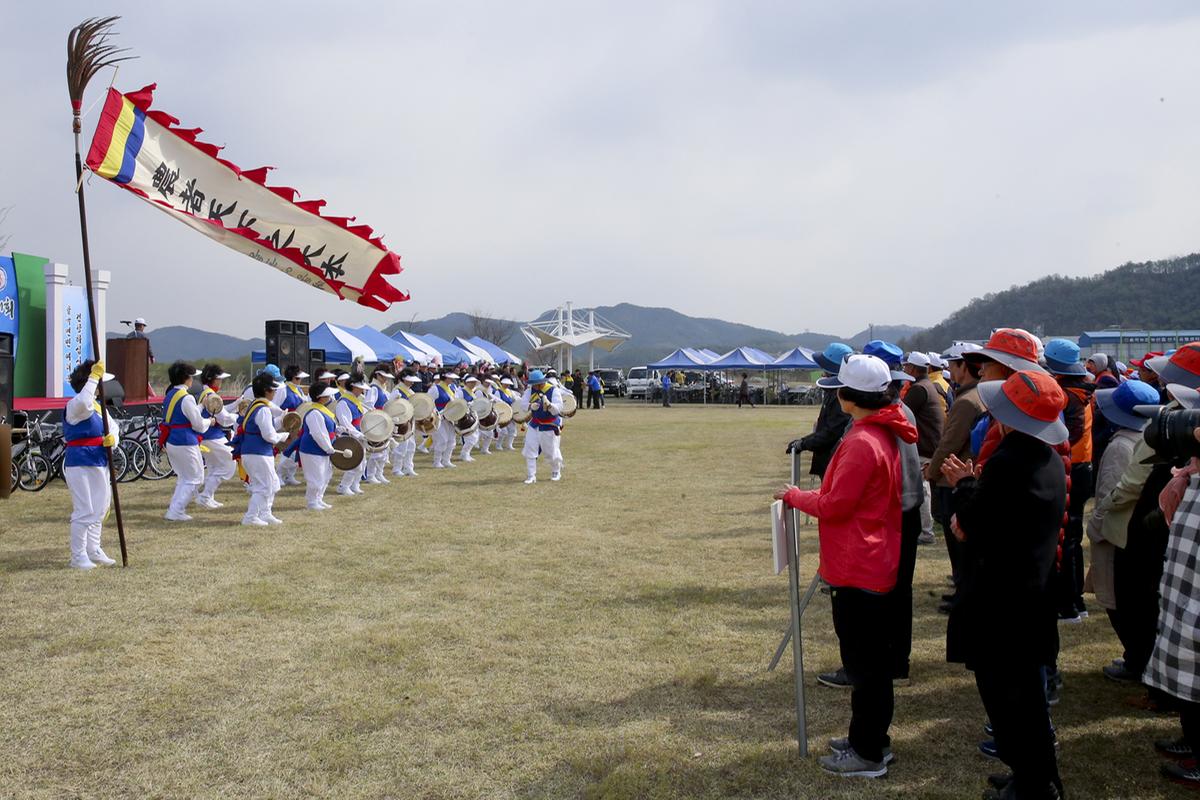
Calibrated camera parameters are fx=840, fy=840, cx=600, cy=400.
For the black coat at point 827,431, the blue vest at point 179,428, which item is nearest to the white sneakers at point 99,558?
the blue vest at point 179,428

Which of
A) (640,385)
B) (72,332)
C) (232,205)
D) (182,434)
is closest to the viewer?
(232,205)

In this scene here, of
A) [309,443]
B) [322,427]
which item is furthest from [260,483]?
[322,427]

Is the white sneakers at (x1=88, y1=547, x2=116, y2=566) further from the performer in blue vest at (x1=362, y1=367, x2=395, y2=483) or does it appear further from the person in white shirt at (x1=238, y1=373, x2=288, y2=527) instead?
the performer in blue vest at (x1=362, y1=367, x2=395, y2=483)

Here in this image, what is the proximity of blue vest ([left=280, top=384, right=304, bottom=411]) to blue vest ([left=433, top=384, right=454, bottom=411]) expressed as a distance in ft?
11.2

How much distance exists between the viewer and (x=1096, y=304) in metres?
75.7

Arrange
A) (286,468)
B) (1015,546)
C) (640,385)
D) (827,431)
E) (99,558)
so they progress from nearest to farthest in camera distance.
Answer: (1015,546) → (827,431) → (99,558) → (286,468) → (640,385)

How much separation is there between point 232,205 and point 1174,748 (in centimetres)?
743

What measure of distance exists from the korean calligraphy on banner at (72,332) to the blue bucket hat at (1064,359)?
1805 centimetres

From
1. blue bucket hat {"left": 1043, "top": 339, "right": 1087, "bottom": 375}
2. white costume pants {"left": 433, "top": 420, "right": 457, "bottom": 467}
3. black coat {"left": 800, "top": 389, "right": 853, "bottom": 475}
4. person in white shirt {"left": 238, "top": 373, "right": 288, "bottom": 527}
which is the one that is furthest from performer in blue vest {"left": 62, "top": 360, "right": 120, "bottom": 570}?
white costume pants {"left": 433, "top": 420, "right": 457, "bottom": 467}

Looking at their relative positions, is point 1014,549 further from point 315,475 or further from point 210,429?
point 210,429

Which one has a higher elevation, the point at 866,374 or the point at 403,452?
the point at 866,374

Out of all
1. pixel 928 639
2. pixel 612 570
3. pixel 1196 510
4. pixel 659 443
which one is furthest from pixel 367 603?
pixel 659 443

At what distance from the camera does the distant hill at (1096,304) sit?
69000 mm

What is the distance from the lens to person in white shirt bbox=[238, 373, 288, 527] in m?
9.64
